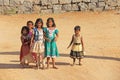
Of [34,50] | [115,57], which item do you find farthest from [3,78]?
[115,57]

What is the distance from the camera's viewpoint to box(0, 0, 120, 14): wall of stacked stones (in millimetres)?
20312

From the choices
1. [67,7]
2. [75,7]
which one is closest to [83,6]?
[75,7]

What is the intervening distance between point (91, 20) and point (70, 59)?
690 centimetres

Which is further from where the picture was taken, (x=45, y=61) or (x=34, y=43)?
(x=45, y=61)

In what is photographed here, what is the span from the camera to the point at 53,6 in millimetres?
20531

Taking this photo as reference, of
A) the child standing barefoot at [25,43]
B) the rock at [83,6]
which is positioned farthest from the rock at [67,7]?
the child standing barefoot at [25,43]

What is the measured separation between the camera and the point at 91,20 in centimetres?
1903

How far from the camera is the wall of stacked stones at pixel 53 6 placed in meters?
20.3

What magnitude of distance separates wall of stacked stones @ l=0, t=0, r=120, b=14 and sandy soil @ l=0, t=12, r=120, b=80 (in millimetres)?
414

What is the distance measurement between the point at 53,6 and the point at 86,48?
7.06 meters

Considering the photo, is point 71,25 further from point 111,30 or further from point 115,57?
point 115,57

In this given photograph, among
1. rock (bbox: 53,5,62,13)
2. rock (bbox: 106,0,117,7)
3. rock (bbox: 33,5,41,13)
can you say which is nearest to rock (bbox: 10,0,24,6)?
rock (bbox: 33,5,41,13)

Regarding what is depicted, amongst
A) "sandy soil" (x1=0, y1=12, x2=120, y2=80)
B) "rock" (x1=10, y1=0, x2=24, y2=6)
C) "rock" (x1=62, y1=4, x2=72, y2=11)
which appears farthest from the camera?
"rock" (x1=62, y1=4, x2=72, y2=11)

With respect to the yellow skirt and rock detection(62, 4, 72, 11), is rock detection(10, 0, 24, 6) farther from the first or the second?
the yellow skirt
